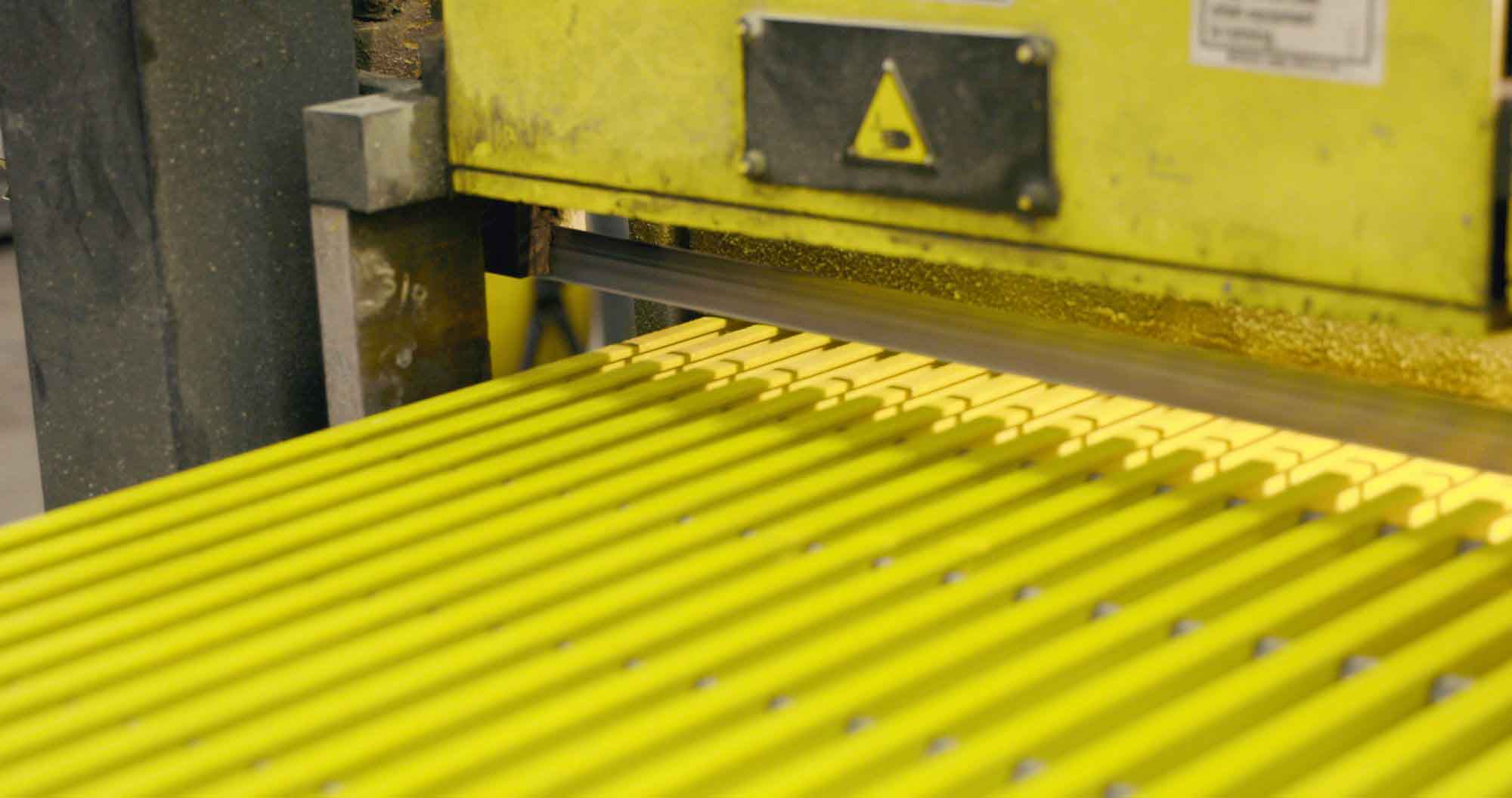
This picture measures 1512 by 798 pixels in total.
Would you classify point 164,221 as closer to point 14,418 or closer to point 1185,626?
point 1185,626

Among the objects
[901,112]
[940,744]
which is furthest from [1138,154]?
[940,744]

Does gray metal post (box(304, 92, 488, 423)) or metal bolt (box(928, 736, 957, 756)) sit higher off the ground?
gray metal post (box(304, 92, 488, 423))

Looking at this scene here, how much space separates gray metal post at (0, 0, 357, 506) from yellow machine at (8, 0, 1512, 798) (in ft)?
1.19

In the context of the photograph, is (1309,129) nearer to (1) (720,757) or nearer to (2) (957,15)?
(2) (957,15)

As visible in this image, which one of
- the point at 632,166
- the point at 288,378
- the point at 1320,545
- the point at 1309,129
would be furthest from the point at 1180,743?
the point at 288,378

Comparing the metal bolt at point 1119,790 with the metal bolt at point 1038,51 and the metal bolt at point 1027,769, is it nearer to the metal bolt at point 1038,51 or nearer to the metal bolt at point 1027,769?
the metal bolt at point 1027,769

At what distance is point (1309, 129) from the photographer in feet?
6.70

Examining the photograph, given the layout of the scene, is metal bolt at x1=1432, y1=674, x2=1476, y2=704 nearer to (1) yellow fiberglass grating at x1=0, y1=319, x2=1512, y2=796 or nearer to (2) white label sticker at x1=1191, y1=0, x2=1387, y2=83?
(1) yellow fiberglass grating at x1=0, y1=319, x2=1512, y2=796

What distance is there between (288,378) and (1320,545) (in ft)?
5.61

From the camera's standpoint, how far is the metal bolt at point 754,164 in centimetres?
257

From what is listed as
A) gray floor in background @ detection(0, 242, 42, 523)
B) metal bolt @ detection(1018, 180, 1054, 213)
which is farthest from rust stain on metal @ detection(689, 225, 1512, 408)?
gray floor in background @ detection(0, 242, 42, 523)

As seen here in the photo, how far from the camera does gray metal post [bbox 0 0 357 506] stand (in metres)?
2.98

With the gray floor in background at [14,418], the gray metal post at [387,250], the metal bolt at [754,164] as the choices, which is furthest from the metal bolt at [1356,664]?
the gray floor in background at [14,418]

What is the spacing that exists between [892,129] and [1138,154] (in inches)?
12.9
